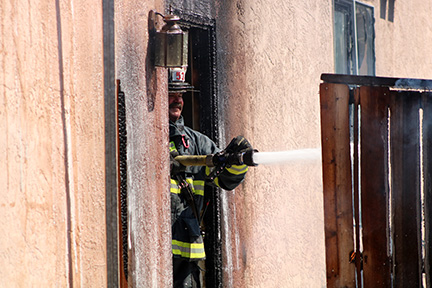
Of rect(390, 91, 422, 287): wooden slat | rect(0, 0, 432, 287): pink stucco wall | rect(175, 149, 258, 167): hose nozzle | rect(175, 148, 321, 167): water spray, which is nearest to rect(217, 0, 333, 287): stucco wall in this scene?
rect(0, 0, 432, 287): pink stucco wall

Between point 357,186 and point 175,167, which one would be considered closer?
point 357,186

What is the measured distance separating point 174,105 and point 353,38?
3.66 metres

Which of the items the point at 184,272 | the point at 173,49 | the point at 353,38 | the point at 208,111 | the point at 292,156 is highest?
the point at 353,38

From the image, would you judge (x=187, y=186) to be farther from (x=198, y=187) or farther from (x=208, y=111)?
(x=208, y=111)

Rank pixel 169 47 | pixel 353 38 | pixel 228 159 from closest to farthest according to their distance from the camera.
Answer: pixel 169 47, pixel 228 159, pixel 353 38

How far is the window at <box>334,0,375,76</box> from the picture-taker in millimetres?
7777

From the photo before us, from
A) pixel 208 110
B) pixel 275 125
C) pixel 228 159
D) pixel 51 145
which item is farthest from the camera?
pixel 275 125

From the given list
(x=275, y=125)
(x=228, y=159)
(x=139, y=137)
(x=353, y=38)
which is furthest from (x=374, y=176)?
(x=353, y=38)

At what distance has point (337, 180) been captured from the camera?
380 cm

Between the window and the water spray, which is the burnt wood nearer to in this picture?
the water spray

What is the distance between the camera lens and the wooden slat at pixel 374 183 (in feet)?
12.6

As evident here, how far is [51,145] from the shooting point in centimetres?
299

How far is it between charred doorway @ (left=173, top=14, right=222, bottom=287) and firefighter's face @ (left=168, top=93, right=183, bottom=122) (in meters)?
0.25

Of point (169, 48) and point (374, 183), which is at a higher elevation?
point (169, 48)
